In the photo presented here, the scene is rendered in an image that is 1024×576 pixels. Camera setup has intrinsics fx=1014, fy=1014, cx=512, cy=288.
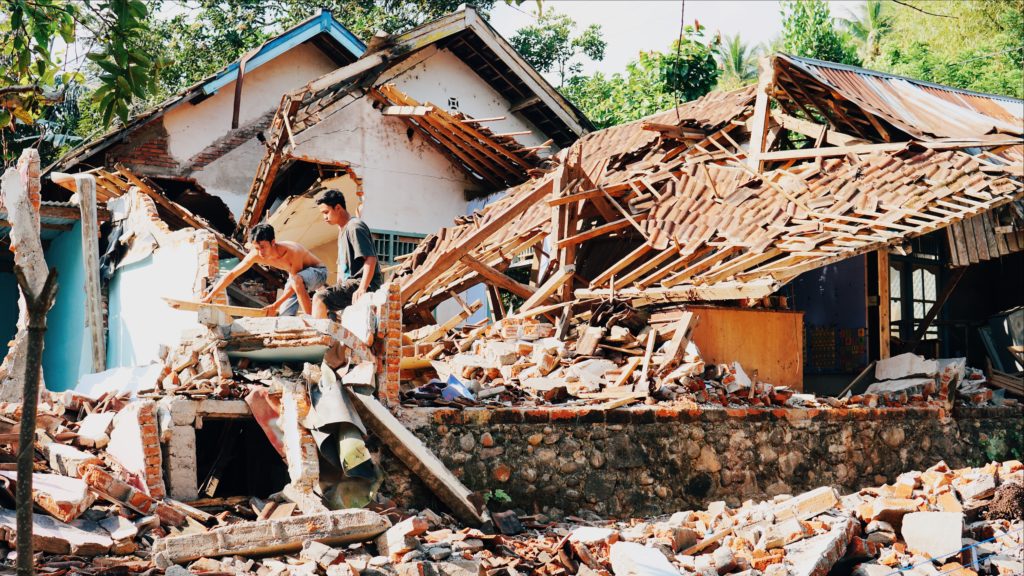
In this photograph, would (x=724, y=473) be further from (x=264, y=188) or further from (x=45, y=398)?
(x=264, y=188)

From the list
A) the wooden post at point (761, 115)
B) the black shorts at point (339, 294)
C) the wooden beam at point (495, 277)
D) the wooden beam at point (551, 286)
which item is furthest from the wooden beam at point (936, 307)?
the black shorts at point (339, 294)

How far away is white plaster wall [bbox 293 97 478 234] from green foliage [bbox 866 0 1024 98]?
36.8 ft

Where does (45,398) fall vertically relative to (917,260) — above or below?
below

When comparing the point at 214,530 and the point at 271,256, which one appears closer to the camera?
the point at 214,530

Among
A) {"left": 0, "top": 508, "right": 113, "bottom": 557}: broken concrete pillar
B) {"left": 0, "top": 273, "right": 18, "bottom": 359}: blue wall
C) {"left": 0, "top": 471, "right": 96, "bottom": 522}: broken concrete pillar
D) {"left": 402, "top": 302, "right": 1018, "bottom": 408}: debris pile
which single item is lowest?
{"left": 0, "top": 508, "right": 113, "bottom": 557}: broken concrete pillar

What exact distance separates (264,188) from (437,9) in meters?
Result: 9.84

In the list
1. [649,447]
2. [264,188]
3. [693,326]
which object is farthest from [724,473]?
[264,188]

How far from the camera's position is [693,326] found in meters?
10.8

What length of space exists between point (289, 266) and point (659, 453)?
3792mm

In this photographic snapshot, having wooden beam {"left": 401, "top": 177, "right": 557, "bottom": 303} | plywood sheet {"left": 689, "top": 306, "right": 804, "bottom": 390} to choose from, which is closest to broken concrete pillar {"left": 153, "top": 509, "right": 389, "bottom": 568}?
plywood sheet {"left": 689, "top": 306, "right": 804, "bottom": 390}

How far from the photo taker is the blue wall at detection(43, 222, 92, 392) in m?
12.4

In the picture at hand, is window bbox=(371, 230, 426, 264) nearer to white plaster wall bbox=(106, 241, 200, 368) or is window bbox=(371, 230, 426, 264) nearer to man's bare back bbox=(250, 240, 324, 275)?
white plaster wall bbox=(106, 241, 200, 368)

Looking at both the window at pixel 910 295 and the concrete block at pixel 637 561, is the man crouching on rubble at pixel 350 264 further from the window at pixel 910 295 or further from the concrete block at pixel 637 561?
the window at pixel 910 295

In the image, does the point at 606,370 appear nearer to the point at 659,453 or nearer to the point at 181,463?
the point at 659,453
